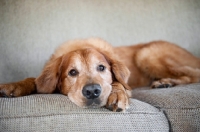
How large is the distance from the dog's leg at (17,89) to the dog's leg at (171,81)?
4.63 ft

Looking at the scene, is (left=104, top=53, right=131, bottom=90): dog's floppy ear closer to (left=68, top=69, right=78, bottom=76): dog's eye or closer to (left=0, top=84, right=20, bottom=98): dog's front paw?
(left=68, top=69, right=78, bottom=76): dog's eye

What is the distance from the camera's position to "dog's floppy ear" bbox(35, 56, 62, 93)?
2.17 meters

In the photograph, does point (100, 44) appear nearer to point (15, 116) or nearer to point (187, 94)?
point (187, 94)

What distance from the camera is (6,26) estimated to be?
3176 mm

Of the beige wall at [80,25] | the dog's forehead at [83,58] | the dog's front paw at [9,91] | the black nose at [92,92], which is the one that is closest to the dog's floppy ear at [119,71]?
the dog's forehead at [83,58]

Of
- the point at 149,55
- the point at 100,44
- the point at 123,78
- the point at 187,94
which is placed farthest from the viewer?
the point at 149,55

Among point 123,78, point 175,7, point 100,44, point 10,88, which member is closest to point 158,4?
point 175,7

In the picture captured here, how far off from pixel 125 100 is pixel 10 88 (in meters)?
0.89

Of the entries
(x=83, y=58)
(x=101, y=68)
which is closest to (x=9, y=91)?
(x=83, y=58)

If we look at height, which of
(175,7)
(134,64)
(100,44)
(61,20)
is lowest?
(134,64)

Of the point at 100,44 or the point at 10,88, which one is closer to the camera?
the point at 10,88

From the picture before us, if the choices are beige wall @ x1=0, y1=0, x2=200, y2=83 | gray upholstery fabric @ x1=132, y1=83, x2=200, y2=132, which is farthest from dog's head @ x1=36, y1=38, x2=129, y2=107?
beige wall @ x1=0, y1=0, x2=200, y2=83

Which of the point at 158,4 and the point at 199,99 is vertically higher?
the point at 158,4

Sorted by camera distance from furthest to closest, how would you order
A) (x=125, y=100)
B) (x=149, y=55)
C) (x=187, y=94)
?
1. (x=149, y=55)
2. (x=187, y=94)
3. (x=125, y=100)
